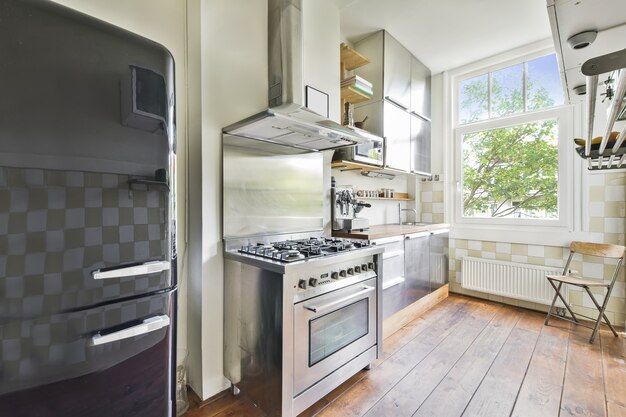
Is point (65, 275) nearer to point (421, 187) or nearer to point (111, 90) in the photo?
point (111, 90)

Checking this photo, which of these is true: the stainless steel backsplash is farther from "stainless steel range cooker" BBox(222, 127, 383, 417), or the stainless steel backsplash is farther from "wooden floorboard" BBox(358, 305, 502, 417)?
"wooden floorboard" BBox(358, 305, 502, 417)

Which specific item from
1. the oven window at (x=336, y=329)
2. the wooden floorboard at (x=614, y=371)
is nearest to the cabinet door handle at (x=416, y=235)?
the oven window at (x=336, y=329)

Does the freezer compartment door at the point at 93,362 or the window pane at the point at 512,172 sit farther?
the window pane at the point at 512,172

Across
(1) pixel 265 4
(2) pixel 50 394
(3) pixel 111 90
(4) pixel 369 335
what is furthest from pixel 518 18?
(2) pixel 50 394

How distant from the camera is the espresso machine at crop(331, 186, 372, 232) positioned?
2.63 m

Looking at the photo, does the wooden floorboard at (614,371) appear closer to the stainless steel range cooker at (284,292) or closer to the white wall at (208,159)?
the stainless steel range cooker at (284,292)

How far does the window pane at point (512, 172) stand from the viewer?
319 cm

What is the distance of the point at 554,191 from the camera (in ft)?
10.3

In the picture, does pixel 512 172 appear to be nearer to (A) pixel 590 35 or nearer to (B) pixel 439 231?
(B) pixel 439 231

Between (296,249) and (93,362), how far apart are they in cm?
→ 112

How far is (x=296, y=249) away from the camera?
72.1 inches

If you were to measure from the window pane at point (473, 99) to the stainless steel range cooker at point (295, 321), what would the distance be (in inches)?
112

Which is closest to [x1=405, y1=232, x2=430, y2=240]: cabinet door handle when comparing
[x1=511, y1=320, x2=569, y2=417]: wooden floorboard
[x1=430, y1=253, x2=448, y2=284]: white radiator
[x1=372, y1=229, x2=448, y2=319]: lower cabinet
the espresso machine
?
[x1=372, y1=229, x2=448, y2=319]: lower cabinet

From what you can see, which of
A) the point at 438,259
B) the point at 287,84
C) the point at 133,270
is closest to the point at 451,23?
the point at 287,84
